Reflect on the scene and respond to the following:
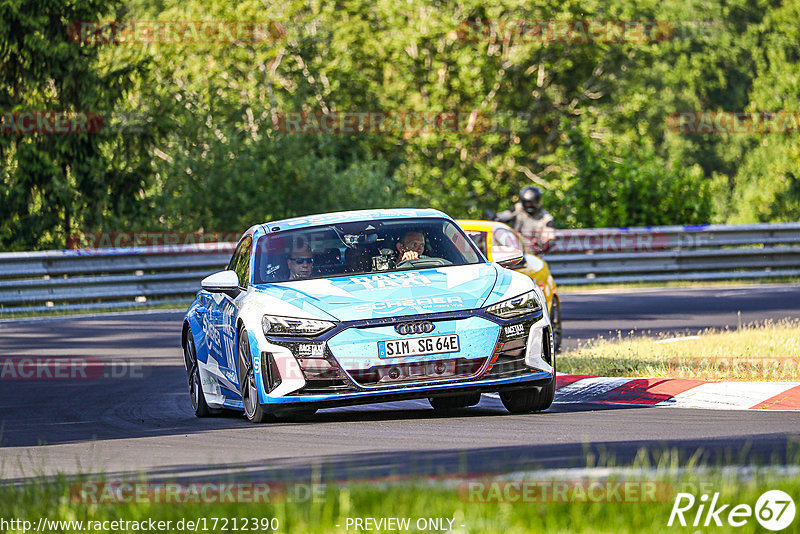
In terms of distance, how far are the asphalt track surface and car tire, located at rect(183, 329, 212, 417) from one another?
143 mm

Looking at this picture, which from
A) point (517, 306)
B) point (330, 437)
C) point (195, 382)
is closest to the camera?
point (330, 437)

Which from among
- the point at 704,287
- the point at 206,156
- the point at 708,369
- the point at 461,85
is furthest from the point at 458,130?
the point at 708,369

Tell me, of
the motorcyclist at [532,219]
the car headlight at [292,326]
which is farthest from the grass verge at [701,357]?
the car headlight at [292,326]

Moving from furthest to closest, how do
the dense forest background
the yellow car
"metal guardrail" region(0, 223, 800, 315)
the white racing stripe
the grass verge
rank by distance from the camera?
the dense forest background → "metal guardrail" region(0, 223, 800, 315) → the yellow car → the grass verge → the white racing stripe

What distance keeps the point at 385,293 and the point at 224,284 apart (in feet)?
5.00

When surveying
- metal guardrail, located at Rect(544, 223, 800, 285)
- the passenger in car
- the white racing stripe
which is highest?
the passenger in car

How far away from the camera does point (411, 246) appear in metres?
10.2

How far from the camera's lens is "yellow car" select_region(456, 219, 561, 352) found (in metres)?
14.7

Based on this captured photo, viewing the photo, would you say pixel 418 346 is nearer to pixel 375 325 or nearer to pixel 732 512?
pixel 375 325

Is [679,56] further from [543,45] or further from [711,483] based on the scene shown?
[711,483]

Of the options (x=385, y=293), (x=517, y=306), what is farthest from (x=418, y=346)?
(x=517, y=306)

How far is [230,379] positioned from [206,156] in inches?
896

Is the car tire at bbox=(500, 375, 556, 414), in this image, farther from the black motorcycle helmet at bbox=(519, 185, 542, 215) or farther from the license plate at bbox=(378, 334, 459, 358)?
the black motorcycle helmet at bbox=(519, 185, 542, 215)

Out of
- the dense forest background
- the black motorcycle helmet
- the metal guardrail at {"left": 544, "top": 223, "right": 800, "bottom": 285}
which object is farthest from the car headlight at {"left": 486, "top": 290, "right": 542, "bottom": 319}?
the dense forest background
